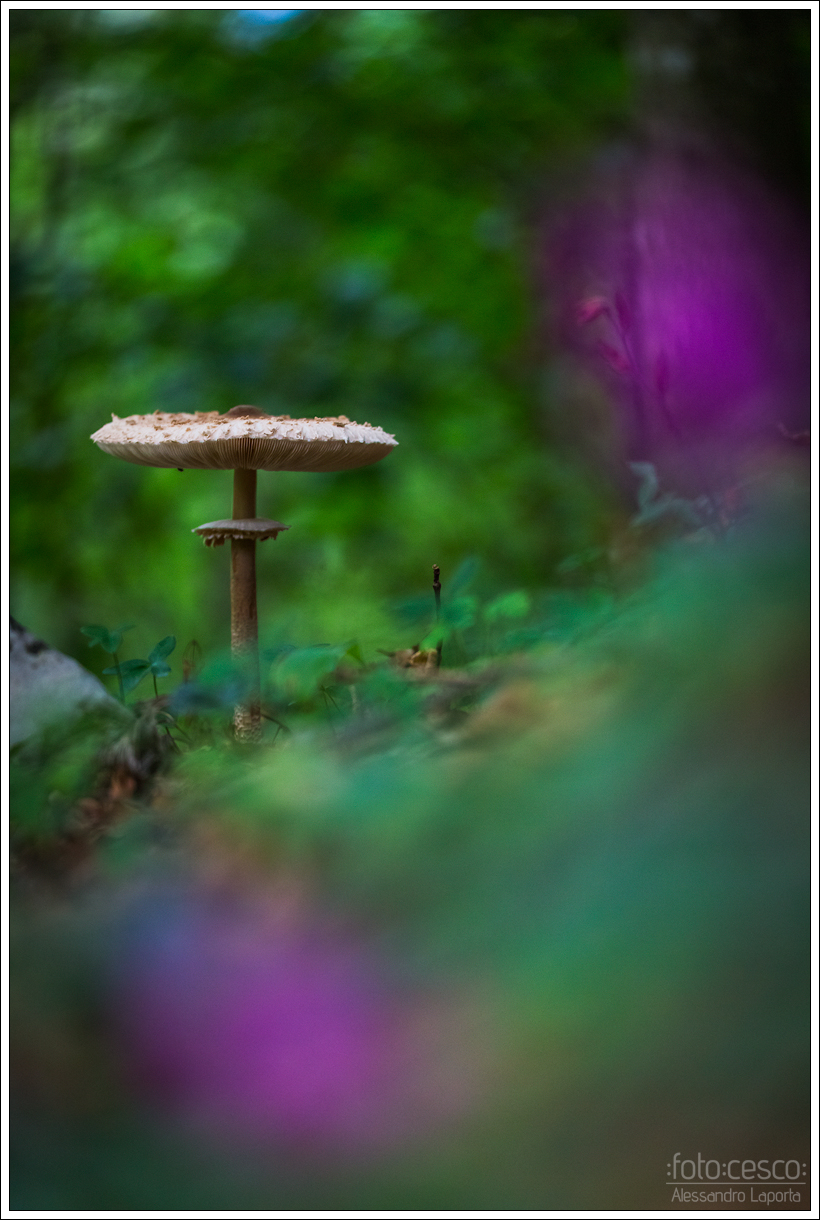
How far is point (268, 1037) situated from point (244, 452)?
1.00m

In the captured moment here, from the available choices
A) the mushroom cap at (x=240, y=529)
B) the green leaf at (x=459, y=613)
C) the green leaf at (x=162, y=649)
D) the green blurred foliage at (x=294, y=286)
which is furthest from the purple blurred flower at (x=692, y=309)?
the green leaf at (x=162, y=649)

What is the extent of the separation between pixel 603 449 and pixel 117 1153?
1.58m

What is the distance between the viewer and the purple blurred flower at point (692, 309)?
1.58 m

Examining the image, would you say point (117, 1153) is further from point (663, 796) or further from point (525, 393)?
point (525, 393)

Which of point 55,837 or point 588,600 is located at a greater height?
point 588,600

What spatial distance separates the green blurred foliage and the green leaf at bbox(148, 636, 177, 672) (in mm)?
132

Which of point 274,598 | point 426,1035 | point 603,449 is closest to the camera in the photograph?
point 426,1035

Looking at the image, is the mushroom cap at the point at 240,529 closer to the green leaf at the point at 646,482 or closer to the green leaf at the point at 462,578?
the green leaf at the point at 462,578

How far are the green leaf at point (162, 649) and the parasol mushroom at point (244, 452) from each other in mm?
137

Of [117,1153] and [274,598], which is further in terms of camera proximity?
[274,598]

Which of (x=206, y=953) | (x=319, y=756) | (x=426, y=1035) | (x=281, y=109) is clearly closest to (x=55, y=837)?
(x=206, y=953)

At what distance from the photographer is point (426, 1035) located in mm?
1283

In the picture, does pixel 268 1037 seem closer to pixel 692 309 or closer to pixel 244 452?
pixel 244 452

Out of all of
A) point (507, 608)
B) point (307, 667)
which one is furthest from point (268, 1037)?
point (507, 608)
